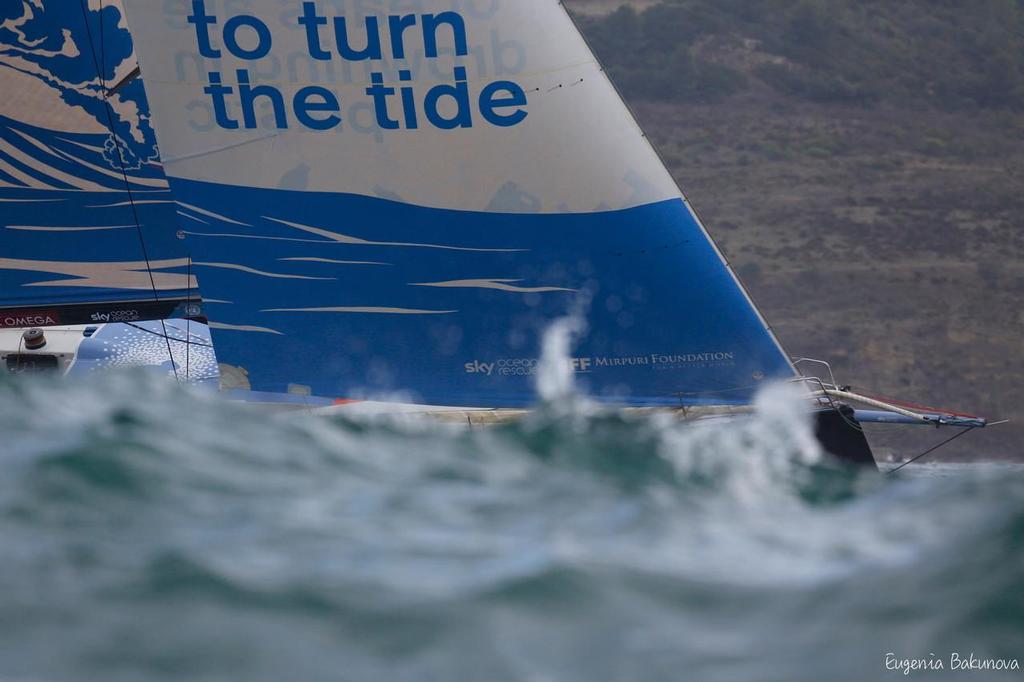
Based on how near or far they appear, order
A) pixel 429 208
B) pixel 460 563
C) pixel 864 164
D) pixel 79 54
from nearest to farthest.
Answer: pixel 460 563, pixel 429 208, pixel 79 54, pixel 864 164

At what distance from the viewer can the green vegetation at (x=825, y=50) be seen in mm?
26344

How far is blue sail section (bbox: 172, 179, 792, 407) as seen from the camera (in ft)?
30.1

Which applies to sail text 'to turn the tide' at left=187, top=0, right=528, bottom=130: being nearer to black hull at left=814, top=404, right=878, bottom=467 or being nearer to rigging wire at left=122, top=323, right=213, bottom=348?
rigging wire at left=122, top=323, right=213, bottom=348

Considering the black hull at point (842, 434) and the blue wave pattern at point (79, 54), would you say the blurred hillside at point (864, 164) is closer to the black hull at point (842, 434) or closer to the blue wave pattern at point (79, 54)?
the black hull at point (842, 434)

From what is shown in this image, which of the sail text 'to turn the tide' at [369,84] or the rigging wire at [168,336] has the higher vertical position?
the sail text 'to turn the tide' at [369,84]

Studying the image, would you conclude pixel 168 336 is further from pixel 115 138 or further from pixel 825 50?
pixel 825 50

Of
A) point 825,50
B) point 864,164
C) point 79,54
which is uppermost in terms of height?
point 79,54

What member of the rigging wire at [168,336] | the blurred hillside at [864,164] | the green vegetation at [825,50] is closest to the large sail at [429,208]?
the rigging wire at [168,336]

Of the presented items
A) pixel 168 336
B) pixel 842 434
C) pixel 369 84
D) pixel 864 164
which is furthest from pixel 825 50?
pixel 369 84

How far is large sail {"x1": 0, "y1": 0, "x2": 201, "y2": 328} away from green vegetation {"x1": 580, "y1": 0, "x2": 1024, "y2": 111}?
54.4 ft

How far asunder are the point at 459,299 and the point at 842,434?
255 centimetres

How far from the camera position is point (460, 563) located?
5141mm

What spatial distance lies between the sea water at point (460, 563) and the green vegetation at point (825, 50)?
64.9 feet

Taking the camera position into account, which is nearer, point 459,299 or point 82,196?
point 459,299
